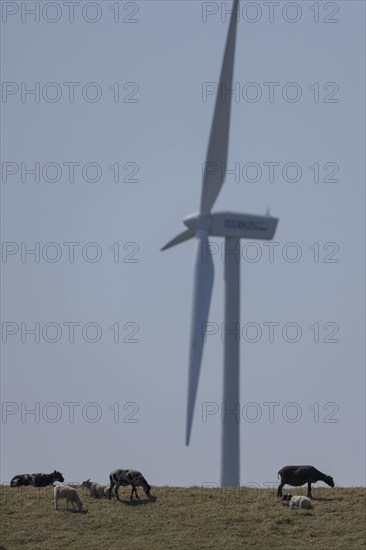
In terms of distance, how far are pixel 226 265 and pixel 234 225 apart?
102 inches

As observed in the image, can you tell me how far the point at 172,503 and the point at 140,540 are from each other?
462 cm

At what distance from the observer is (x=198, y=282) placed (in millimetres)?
68562

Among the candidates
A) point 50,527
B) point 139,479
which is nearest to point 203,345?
point 139,479

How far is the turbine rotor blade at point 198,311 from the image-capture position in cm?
6656

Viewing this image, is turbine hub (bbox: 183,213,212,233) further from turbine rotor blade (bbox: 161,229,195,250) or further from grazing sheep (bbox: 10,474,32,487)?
grazing sheep (bbox: 10,474,32,487)

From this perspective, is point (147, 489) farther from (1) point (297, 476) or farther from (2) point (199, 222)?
(2) point (199, 222)

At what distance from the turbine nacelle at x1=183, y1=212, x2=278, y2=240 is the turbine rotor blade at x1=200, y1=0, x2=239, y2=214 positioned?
143 cm

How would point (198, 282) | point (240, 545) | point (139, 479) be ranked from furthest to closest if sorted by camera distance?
point (198, 282)
point (139, 479)
point (240, 545)

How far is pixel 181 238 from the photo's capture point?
7388 centimetres

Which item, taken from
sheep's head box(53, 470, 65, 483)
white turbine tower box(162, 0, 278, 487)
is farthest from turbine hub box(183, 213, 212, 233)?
sheep's head box(53, 470, 65, 483)

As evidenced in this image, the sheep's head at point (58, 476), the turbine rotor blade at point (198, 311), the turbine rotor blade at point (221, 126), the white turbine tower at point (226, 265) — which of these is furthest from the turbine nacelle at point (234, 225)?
the sheep's head at point (58, 476)

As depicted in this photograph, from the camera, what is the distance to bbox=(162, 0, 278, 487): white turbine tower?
68.4 meters

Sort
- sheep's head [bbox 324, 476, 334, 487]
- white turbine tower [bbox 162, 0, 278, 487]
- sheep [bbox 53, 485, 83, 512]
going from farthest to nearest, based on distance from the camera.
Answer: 1. white turbine tower [bbox 162, 0, 278, 487]
2. sheep's head [bbox 324, 476, 334, 487]
3. sheep [bbox 53, 485, 83, 512]

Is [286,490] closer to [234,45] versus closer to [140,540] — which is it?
[140,540]
